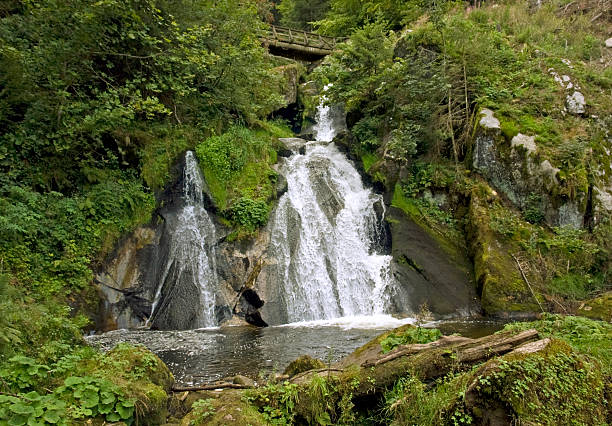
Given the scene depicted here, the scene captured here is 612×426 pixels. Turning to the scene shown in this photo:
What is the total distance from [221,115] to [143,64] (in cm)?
335

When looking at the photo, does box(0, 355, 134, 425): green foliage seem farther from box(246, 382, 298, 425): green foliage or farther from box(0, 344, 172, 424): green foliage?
box(246, 382, 298, 425): green foliage

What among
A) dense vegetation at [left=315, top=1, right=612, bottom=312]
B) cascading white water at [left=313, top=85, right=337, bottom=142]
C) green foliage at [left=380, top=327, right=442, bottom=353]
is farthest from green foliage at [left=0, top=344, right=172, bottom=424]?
cascading white water at [left=313, top=85, right=337, bottom=142]

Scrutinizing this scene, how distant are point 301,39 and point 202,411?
2171 cm

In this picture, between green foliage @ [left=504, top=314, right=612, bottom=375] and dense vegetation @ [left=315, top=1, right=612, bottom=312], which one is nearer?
green foliage @ [left=504, top=314, right=612, bottom=375]

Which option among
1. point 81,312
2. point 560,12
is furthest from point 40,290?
point 560,12

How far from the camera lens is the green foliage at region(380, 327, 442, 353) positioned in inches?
162

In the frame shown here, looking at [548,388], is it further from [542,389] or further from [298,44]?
[298,44]

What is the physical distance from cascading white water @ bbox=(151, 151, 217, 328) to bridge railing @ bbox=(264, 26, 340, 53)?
12.3 m

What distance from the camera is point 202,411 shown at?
305 centimetres

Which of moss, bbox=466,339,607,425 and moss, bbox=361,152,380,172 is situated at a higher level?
moss, bbox=361,152,380,172

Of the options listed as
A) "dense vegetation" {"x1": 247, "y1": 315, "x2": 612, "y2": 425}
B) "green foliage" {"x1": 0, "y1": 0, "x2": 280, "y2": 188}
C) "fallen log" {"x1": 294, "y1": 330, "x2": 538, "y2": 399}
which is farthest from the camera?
"green foliage" {"x1": 0, "y1": 0, "x2": 280, "y2": 188}

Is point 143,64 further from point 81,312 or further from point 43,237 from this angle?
point 81,312

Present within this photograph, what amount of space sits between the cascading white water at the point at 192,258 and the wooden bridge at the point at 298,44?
39.5ft

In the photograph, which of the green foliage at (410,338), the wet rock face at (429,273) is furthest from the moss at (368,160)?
the green foliage at (410,338)
